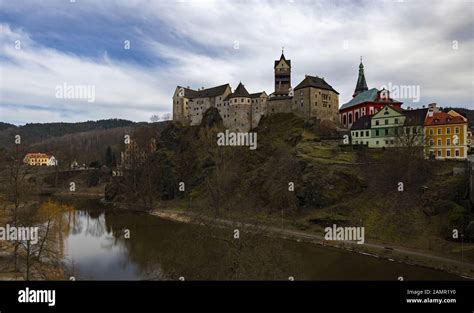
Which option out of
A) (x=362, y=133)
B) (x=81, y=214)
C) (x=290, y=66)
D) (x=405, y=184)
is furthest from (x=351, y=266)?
(x=290, y=66)

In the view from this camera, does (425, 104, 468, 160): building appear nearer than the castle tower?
Yes

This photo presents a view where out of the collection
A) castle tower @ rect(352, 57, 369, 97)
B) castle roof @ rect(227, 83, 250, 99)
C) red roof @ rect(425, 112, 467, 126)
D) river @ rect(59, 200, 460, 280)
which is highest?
castle tower @ rect(352, 57, 369, 97)

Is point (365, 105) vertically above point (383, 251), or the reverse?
point (365, 105)

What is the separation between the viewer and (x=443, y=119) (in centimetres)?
3797

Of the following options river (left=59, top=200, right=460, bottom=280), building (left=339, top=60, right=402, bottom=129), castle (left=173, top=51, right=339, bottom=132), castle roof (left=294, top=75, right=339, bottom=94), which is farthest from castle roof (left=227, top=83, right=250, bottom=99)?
river (left=59, top=200, right=460, bottom=280)

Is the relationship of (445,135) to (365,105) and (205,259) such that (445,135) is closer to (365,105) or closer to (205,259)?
(365,105)

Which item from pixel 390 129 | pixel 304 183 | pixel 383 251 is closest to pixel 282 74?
pixel 390 129

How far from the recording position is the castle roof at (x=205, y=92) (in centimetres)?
6238

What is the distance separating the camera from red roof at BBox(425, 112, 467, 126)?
3697cm

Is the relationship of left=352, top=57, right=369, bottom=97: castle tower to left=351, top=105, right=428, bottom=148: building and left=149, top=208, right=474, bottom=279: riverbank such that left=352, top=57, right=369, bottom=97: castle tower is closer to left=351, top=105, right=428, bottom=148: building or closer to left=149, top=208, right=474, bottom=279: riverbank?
left=351, top=105, right=428, bottom=148: building

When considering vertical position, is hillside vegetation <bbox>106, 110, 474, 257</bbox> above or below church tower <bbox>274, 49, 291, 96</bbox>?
below

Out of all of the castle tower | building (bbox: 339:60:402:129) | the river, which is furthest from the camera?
the castle tower

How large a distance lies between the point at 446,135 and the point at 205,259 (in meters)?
31.9

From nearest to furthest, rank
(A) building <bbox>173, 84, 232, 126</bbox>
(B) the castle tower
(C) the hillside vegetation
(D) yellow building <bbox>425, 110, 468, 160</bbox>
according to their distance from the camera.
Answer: (C) the hillside vegetation
(D) yellow building <bbox>425, 110, 468, 160</bbox>
(A) building <bbox>173, 84, 232, 126</bbox>
(B) the castle tower
